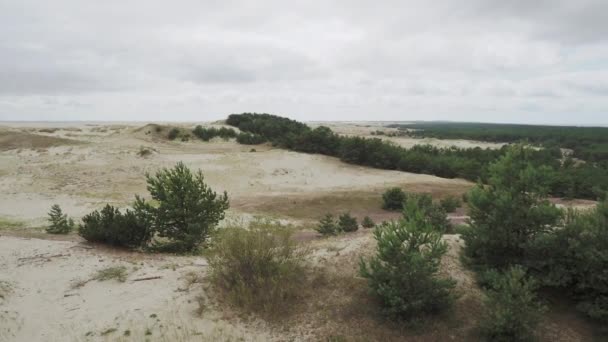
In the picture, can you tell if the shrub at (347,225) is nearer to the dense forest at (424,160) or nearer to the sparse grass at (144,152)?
the dense forest at (424,160)

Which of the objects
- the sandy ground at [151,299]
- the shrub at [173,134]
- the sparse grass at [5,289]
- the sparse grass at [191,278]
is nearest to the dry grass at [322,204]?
the sandy ground at [151,299]

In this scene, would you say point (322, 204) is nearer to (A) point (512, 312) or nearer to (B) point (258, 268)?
(B) point (258, 268)

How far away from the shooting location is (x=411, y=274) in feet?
21.3

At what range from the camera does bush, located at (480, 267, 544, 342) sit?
577 cm

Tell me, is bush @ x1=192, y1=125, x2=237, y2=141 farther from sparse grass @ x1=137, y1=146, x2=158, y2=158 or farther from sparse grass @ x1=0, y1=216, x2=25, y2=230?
sparse grass @ x1=0, y1=216, x2=25, y2=230

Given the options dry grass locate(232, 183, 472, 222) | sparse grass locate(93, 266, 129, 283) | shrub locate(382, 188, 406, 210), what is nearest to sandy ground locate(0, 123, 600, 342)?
sparse grass locate(93, 266, 129, 283)

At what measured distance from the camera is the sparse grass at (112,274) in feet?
28.8

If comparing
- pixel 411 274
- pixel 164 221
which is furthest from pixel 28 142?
pixel 411 274

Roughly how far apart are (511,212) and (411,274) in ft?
7.97

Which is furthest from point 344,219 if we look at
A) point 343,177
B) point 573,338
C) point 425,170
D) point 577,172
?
point 577,172

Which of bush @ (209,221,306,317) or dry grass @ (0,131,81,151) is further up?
dry grass @ (0,131,81,151)

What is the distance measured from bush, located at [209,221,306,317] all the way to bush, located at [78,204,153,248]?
4.22 meters

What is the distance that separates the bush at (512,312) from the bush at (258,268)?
368cm

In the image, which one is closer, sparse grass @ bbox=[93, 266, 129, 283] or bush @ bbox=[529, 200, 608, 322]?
bush @ bbox=[529, 200, 608, 322]
